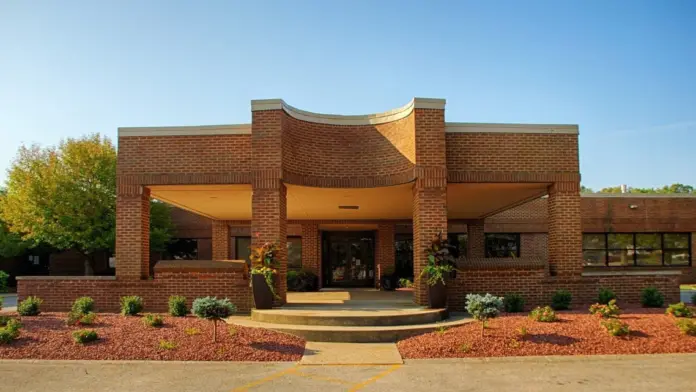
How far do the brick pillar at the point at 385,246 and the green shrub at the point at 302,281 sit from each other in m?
2.93

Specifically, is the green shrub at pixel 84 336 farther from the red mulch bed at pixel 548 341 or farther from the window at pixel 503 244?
the window at pixel 503 244

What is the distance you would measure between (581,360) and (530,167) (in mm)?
5969

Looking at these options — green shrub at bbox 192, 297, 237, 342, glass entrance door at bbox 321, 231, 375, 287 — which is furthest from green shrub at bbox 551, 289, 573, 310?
glass entrance door at bbox 321, 231, 375, 287

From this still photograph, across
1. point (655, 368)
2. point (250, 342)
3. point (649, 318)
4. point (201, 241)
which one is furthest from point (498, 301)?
point (201, 241)

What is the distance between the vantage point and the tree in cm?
2616

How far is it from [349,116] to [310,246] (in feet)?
30.4

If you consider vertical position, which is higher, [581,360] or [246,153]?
[246,153]

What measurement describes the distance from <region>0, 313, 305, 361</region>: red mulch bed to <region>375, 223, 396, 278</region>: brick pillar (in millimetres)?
11930

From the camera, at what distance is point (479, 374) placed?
842cm

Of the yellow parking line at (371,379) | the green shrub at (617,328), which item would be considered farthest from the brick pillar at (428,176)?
the yellow parking line at (371,379)

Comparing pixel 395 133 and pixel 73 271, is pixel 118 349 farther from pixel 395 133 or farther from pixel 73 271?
pixel 73 271

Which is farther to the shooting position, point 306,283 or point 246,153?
point 306,283

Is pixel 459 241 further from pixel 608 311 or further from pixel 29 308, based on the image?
pixel 29 308

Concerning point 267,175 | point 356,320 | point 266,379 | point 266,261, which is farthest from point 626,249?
point 266,379
